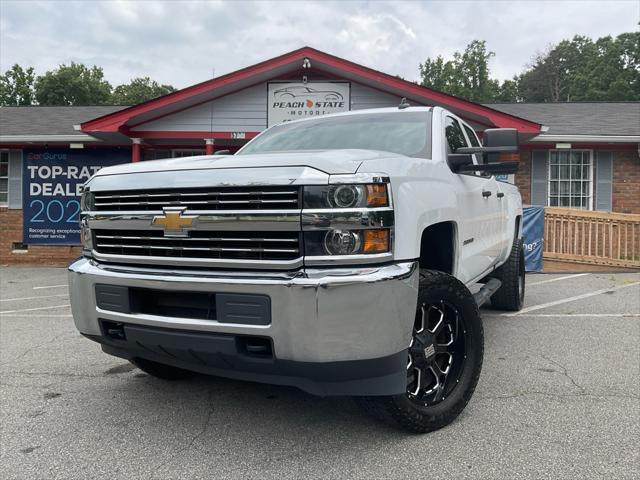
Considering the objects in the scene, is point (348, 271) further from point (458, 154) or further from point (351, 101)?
point (351, 101)

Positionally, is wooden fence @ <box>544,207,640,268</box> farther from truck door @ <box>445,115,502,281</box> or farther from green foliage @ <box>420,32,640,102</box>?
green foliage @ <box>420,32,640,102</box>

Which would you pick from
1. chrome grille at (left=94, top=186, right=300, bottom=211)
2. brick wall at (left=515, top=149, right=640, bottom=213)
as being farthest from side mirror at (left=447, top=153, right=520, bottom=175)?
brick wall at (left=515, top=149, right=640, bottom=213)

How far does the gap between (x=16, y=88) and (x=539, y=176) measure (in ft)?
186

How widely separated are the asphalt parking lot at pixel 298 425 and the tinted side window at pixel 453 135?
1753 millimetres

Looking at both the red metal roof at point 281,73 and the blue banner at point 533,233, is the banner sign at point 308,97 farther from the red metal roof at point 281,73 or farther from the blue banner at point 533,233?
the blue banner at point 533,233

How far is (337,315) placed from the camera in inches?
86.2

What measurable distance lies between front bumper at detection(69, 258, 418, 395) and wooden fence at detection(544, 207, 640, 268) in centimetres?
919

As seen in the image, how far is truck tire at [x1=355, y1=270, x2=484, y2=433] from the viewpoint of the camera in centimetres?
265

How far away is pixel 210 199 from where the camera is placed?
246cm

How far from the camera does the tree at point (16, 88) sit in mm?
52438

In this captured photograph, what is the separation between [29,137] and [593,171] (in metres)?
13.7

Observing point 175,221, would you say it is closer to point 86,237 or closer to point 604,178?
point 86,237

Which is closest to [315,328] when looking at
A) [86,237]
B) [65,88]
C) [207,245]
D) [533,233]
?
[207,245]

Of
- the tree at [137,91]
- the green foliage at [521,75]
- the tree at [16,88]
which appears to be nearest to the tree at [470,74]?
the green foliage at [521,75]
